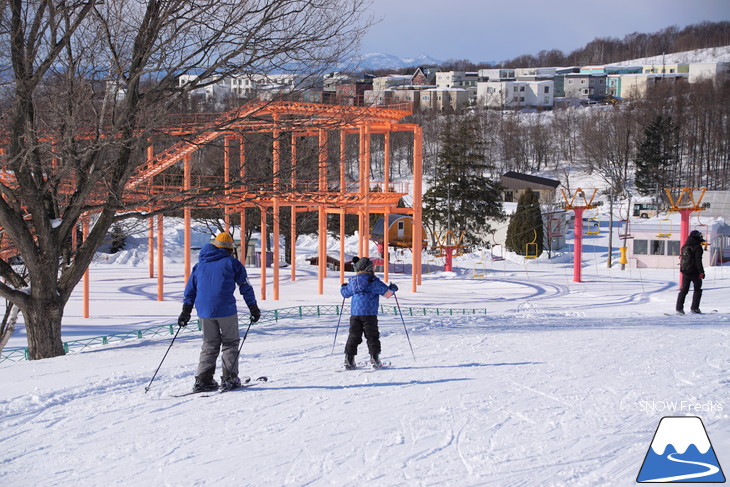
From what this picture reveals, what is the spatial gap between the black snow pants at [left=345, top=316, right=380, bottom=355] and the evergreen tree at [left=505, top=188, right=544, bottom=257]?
1467 inches

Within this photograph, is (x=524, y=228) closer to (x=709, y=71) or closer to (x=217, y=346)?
(x=217, y=346)

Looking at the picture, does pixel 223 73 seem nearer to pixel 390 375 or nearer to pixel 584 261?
pixel 390 375

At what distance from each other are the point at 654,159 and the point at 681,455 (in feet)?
212

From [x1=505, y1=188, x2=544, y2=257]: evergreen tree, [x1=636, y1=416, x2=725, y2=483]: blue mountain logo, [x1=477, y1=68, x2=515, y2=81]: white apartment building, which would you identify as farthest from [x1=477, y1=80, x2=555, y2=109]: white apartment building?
[x1=636, y1=416, x2=725, y2=483]: blue mountain logo

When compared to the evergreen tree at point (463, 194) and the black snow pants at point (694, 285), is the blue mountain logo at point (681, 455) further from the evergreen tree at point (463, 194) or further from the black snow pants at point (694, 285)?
the evergreen tree at point (463, 194)

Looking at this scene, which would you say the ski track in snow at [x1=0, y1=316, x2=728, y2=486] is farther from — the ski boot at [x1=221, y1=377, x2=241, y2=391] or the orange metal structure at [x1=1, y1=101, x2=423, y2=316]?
the orange metal structure at [x1=1, y1=101, x2=423, y2=316]

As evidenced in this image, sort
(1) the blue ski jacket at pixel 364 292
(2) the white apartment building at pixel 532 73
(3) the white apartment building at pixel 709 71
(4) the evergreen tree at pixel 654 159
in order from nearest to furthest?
(1) the blue ski jacket at pixel 364 292, (4) the evergreen tree at pixel 654 159, (3) the white apartment building at pixel 709 71, (2) the white apartment building at pixel 532 73

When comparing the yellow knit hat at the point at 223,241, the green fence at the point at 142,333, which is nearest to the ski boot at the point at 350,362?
the green fence at the point at 142,333

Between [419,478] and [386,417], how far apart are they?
141 centimetres

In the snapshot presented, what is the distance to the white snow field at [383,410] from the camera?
16.7 ft

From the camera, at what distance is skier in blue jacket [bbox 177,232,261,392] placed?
739cm

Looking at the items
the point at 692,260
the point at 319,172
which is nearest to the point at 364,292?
the point at 319,172

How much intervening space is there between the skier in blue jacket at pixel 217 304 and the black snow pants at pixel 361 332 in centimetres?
144

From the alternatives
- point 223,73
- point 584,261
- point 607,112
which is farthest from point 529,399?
point 607,112
